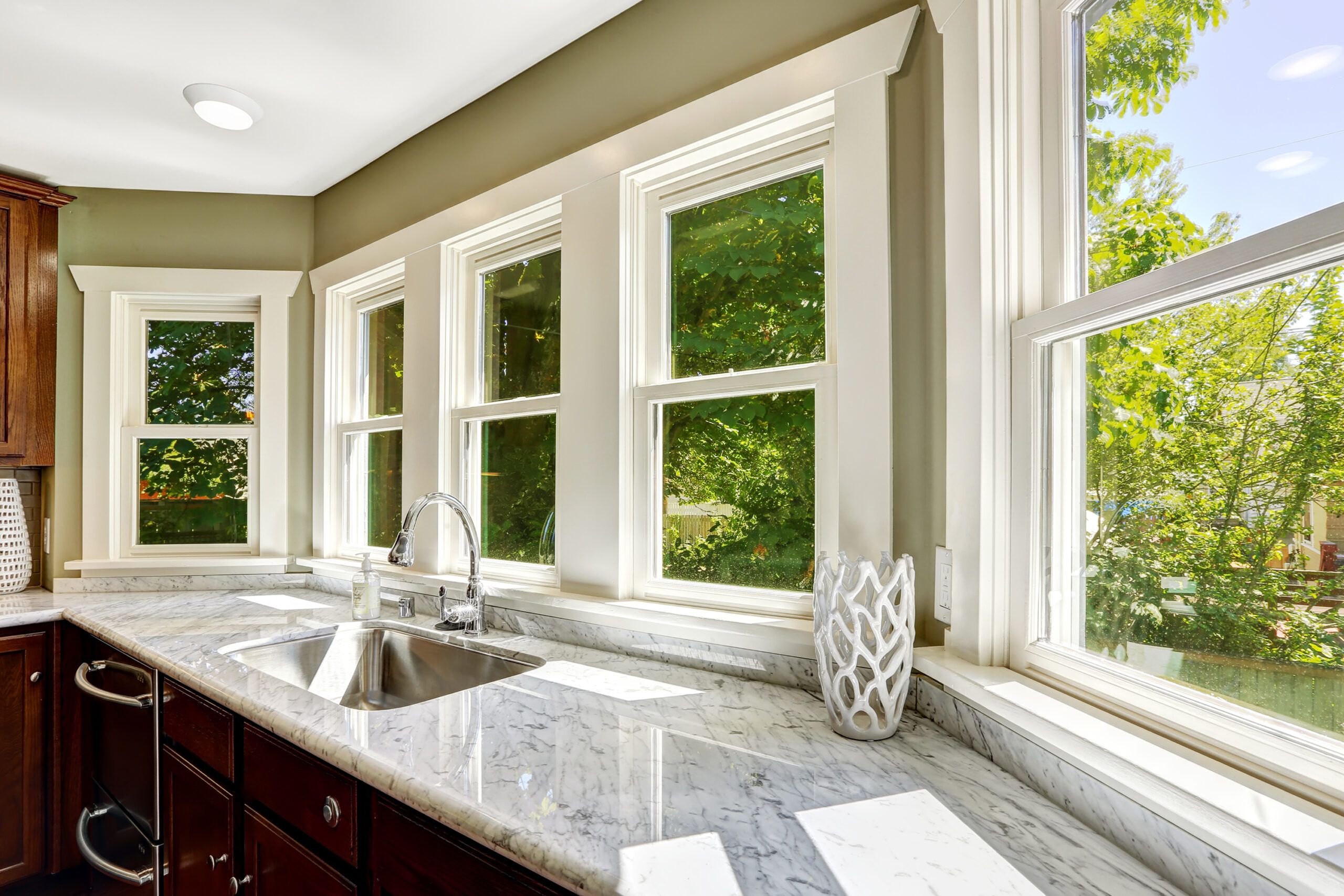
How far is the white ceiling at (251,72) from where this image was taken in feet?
5.86

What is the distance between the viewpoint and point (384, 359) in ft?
9.03

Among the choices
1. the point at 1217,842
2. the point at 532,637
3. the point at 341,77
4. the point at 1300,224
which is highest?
the point at 341,77

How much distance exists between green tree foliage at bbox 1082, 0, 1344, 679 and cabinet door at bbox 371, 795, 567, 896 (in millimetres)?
826

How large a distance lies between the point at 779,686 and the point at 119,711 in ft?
6.44

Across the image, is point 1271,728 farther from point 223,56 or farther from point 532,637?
point 223,56

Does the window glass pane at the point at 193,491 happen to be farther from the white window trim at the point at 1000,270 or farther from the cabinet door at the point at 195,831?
the white window trim at the point at 1000,270

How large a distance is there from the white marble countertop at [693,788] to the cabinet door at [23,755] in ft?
4.01

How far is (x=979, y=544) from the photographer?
3.67 ft

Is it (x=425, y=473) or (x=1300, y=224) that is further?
(x=425, y=473)

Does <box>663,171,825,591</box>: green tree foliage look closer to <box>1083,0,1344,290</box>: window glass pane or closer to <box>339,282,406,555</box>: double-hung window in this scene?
<box>1083,0,1344,290</box>: window glass pane

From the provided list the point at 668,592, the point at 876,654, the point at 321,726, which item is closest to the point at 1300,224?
the point at 876,654

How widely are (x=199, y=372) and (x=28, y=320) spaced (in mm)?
577

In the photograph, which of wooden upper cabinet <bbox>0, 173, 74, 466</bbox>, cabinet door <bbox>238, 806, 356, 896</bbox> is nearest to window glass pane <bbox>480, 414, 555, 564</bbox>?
cabinet door <bbox>238, 806, 356, 896</bbox>

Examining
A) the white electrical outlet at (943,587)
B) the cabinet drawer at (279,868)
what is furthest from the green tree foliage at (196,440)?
the white electrical outlet at (943,587)
